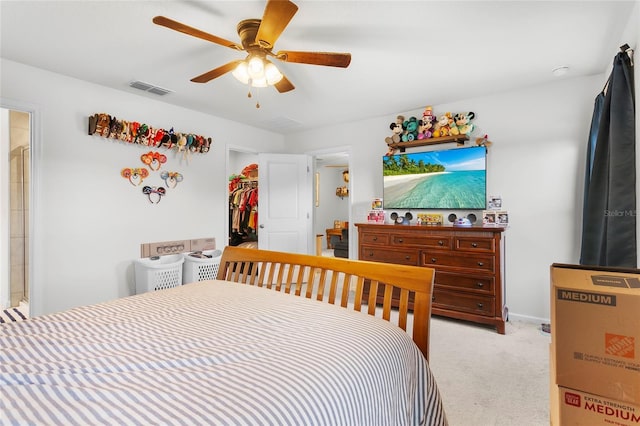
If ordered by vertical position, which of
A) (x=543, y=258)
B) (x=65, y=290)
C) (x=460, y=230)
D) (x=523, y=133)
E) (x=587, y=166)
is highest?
(x=523, y=133)

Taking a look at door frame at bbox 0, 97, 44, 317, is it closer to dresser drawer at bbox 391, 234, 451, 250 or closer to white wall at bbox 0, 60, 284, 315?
white wall at bbox 0, 60, 284, 315

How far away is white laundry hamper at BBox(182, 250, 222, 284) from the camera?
3529mm

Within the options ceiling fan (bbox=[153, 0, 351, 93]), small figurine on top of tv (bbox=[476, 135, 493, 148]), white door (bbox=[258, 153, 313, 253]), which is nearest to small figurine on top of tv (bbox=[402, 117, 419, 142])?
small figurine on top of tv (bbox=[476, 135, 493, 148])

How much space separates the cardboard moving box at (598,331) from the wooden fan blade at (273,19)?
1596 mm

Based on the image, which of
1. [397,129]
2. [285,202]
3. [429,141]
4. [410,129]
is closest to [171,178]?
[285,202]

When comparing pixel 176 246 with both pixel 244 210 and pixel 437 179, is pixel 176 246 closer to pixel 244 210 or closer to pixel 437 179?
pixel 244 210

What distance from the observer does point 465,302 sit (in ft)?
9.96

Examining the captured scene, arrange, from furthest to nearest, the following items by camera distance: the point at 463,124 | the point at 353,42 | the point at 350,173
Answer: the point at 350,173, the point at 463,124, the point at 353,42

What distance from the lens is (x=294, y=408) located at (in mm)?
716

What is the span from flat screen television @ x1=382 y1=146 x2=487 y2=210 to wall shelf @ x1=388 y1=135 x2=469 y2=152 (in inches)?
3.8

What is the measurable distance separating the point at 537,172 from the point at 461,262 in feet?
3.95

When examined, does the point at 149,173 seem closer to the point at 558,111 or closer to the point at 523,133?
the point at 523,133

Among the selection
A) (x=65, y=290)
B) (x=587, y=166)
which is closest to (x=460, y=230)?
(x=587, y=166)

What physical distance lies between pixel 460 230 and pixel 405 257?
0.66 meters
